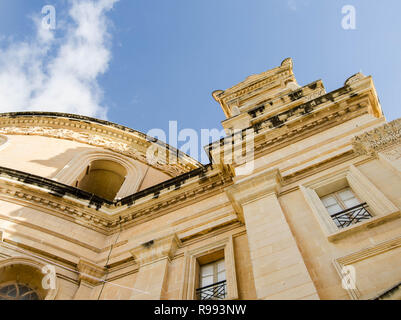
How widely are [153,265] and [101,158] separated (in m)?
9.60

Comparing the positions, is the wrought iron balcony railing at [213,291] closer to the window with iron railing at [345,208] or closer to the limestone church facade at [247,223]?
the limestone church facade at [247,223]

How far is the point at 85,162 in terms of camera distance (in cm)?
1714

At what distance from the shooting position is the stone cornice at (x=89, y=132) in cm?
1888

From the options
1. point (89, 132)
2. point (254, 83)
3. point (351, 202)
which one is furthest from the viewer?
point (254, 83)

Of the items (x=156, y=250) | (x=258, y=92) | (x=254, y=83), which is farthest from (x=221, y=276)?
(x=254, y=83)

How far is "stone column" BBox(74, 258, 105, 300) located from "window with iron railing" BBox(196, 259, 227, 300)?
2.97 m

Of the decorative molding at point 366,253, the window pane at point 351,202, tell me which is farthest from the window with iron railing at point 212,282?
the window pane at point 351,202

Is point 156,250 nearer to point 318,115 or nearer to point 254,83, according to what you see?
point 318,115

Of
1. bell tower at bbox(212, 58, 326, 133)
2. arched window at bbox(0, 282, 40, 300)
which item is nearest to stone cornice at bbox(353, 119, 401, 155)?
bell tower at bbox(212, 58, 326, 133)

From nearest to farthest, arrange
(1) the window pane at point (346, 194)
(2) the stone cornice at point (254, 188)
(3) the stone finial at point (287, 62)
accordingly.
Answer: (1) the window pane at point (346, 194)
(2) the stone cornice at point (254, 188)
(3) the stone finial at point (287, 62)

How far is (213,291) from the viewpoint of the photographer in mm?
8375

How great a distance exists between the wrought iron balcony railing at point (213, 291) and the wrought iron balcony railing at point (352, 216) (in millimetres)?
2881
